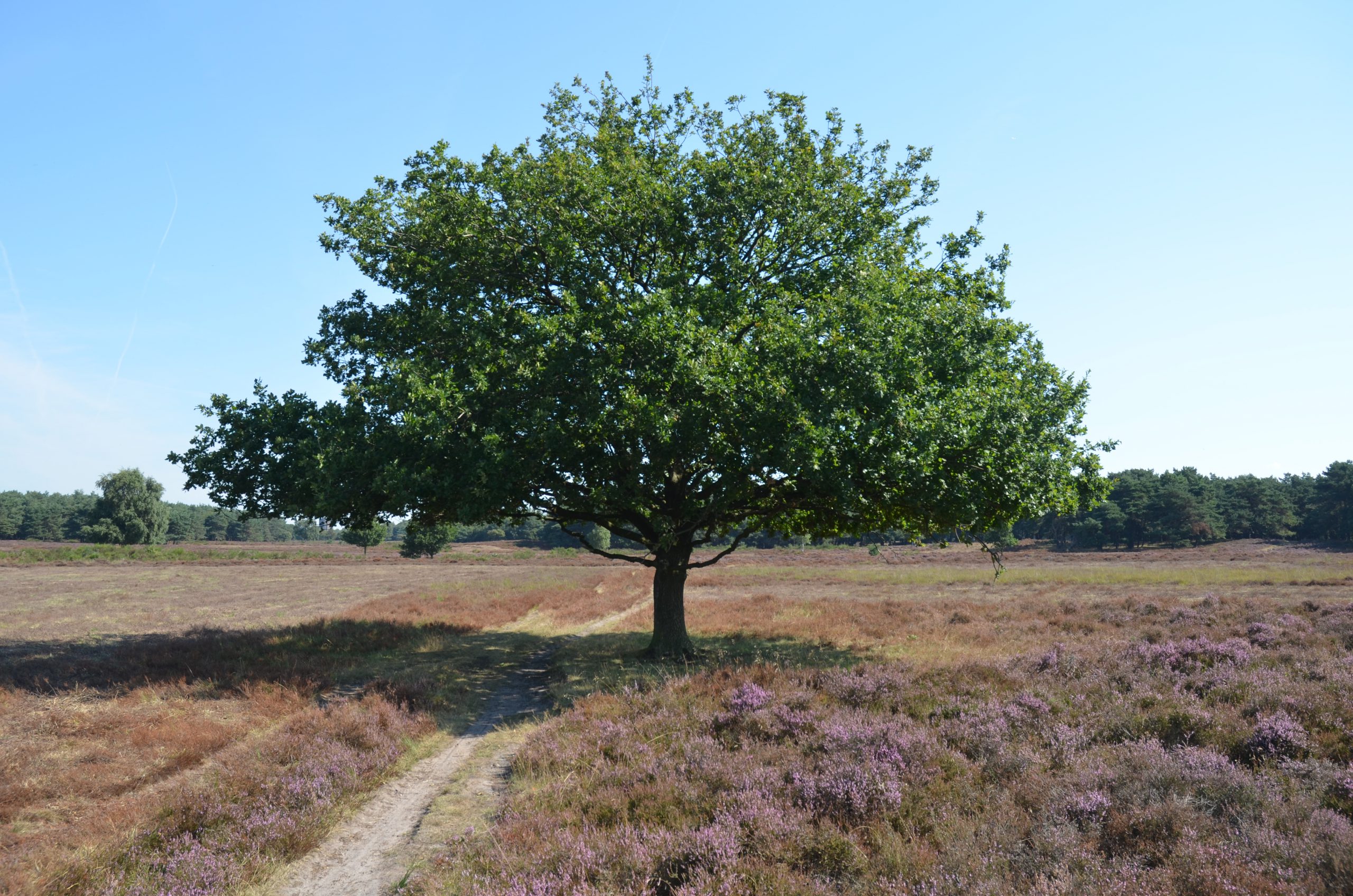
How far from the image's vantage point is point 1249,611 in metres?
24.1

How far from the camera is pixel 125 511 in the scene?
104m

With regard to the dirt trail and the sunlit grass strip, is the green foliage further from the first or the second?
the sunlit grass strip

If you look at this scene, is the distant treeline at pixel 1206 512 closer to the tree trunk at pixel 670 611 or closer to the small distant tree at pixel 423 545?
the small distant tree at pixel 423 545

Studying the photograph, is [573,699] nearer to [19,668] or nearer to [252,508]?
[252,508]

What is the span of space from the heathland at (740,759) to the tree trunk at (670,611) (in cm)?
162

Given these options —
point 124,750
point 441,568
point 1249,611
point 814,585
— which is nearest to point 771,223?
point 124,750

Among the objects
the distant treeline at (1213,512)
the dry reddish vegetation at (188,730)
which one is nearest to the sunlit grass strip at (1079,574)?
the dry reddish vegetation at (188,730)

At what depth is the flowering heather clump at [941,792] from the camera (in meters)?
6.06

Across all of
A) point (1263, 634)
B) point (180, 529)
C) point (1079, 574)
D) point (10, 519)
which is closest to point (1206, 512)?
point (1079, 574)

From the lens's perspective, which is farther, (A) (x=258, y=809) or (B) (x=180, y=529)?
(B) (x=180, y=529)

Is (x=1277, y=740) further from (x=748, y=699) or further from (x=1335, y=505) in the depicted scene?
(x=1335, y=505)

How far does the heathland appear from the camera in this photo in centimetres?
643

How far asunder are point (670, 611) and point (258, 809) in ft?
43.6

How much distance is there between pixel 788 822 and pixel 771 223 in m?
16.2
